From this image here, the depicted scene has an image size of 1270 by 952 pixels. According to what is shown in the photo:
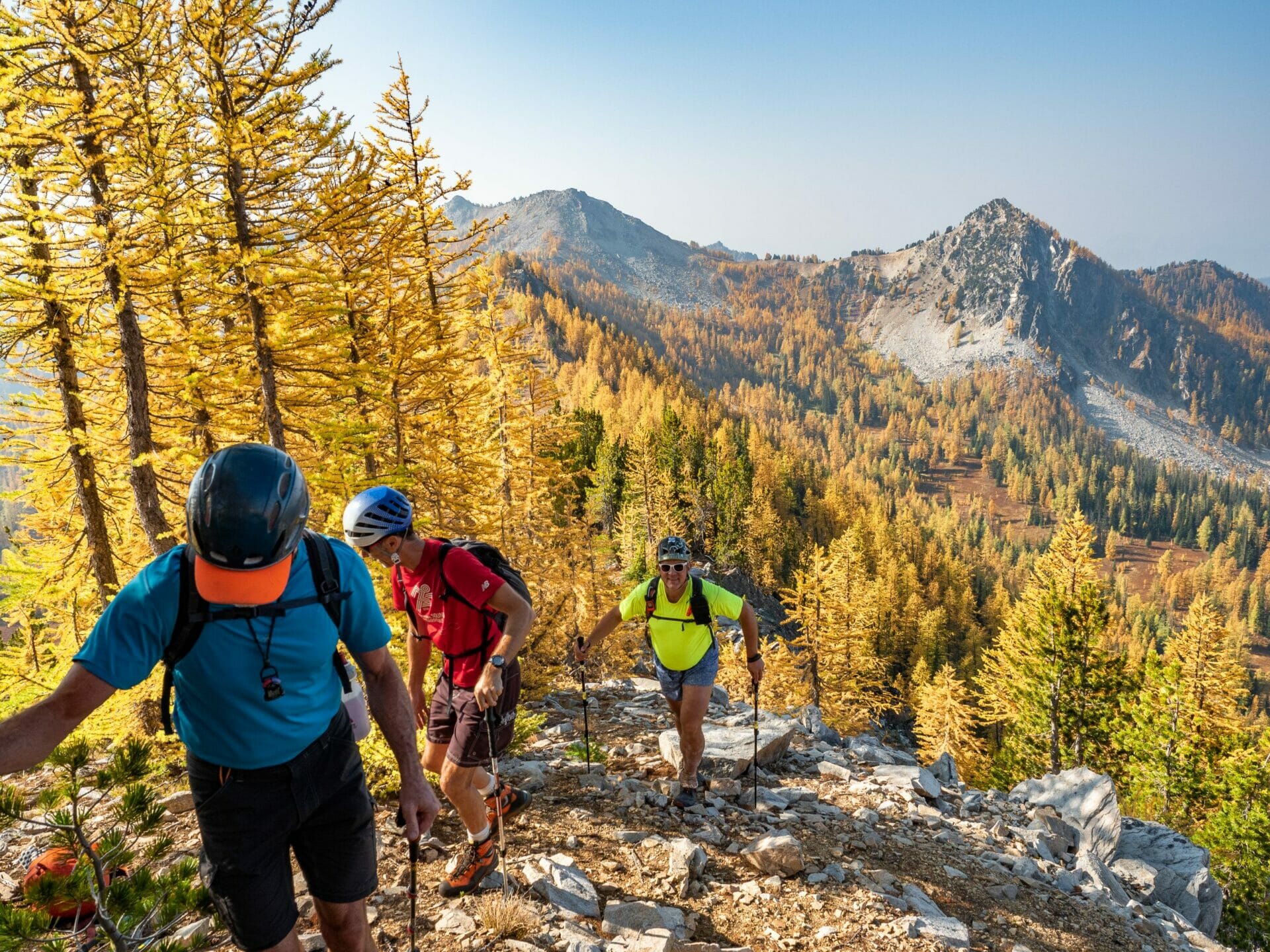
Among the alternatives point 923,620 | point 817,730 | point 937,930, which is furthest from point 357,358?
point 923,620

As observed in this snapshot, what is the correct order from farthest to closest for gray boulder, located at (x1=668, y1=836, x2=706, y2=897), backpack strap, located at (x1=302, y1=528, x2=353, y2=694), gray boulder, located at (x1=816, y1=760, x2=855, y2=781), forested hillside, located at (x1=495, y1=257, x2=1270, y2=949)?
forested hillside, located at (x1=495, y1=257, x2=1270, y2=949) < gray boulder, located at (x1=816, y1=760, x2=855, y2=781) < gray boulder, located at (x1=668, y1=836, x2=706, y2=897) < backpack strap, located at (x1=302, y1=528, x2=353, y2=694)

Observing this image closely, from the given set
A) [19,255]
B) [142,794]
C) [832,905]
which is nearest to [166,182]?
[19,255]

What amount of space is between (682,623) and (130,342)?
8.43 meters

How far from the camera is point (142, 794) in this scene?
7.80 feet

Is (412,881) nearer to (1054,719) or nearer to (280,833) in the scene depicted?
(280,833)

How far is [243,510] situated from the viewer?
7.19 feet

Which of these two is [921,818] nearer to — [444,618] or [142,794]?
[444,618]

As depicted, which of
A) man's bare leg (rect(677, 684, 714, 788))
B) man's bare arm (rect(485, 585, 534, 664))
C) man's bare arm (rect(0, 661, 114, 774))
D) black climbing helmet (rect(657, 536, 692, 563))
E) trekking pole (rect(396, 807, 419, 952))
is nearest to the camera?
man's bare arm (rect(0, 661, 114, 774))

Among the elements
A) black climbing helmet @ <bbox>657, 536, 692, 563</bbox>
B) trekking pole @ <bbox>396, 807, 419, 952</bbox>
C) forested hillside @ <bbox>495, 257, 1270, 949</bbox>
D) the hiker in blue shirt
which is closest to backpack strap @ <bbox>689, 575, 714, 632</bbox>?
black climbing helmet @ <bbox>657, 536, 692, 563</bbox>

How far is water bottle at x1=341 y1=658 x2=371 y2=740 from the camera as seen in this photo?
2822 millimetres

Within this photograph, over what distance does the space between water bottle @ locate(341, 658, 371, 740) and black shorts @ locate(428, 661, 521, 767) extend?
151cm

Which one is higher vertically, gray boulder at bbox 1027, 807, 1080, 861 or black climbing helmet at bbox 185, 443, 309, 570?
black climbing helmet at bbox 185, 443, 309, 570

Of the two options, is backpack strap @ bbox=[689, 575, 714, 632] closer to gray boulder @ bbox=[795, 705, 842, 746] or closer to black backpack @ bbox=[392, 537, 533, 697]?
black backpack @ bbox=[392, 537, 533, 697]

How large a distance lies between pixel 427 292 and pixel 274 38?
800 centimetres
